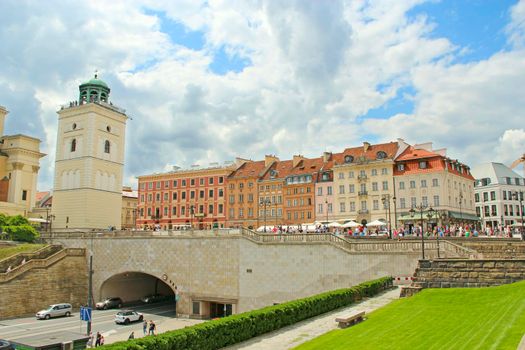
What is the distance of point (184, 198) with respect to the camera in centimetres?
8394

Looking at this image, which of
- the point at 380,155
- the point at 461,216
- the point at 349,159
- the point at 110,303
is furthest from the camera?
the point at 349,159

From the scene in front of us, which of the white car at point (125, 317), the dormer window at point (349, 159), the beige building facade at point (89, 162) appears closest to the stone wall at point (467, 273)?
the white car at point (125, 317)

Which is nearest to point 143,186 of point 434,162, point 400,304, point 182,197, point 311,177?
point 182,197

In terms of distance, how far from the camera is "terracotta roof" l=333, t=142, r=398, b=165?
6756 cm

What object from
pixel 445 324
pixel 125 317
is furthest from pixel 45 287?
pixel 445 324

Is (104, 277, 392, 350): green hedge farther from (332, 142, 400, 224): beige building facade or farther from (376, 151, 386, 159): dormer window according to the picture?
(376, 151, 386, 159): dormer window

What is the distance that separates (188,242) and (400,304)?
25939 millimetres

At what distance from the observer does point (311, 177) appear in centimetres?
7325

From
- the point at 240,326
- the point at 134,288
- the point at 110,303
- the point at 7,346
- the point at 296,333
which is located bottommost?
the point at 110,303

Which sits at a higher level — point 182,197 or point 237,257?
point 182,197

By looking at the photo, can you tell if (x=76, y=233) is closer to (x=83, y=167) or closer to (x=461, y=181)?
(x=83, y=167)

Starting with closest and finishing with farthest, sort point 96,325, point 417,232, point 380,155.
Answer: point 96,325, point 417,232, point 380,155

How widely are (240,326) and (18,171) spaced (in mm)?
64087

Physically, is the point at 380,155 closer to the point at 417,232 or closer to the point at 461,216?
the point at 461,216
